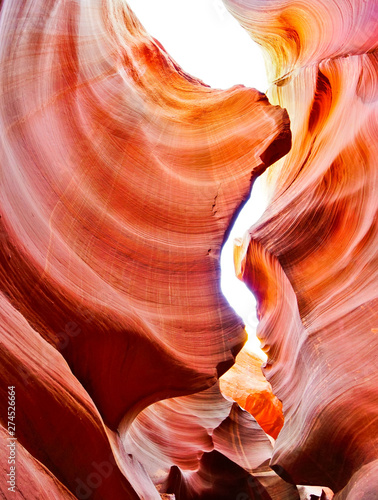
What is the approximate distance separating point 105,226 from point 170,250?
75 centimetres

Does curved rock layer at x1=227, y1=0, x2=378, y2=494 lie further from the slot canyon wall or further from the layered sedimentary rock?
the layered sedimentary rock

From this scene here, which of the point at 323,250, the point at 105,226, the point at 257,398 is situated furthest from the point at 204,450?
the point at 257,398

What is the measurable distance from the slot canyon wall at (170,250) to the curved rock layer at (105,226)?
0.02 m

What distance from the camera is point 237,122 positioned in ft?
19.7

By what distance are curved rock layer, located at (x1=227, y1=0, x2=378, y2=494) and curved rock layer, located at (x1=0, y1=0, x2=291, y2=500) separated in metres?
0.70

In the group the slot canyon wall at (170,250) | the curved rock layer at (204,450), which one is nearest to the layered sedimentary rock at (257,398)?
the curved rock layer at (204,450)

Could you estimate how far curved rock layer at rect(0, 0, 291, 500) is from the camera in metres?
2.84

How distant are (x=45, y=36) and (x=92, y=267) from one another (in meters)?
2.20

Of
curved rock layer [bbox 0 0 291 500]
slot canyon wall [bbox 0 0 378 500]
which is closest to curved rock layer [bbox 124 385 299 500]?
slot canyon wall [bbox 0 0 378 500]

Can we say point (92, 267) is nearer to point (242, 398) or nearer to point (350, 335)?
point (350, 335)

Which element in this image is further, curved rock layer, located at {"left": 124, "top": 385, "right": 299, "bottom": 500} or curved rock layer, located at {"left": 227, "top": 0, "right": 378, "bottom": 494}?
curved rock layer, located at {"left": 124, "top": 385, "right": 299, "bottom": 500}

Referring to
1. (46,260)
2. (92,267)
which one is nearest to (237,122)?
(92,267)

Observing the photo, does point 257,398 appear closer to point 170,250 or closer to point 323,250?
point 323,250

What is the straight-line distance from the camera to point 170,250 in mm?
4699
